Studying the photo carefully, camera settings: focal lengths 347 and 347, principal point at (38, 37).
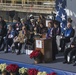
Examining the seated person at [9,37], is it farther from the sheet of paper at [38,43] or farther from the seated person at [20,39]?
the sheet of paper at [38,43]

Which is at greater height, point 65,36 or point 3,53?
point 65,36

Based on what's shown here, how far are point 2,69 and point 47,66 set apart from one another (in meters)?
1.17

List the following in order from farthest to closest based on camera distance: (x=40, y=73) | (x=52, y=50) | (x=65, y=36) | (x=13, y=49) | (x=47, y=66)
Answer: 1. (x=13, y=49)
2. (x=65, y=36)
3. (x=52, y=50)
4. (x=47, y=66)
5. (x=40, y=73)

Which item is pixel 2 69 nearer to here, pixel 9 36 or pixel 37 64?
pixel 37 64

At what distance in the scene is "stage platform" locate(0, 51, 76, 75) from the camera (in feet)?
27.2

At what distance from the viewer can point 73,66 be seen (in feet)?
27.7

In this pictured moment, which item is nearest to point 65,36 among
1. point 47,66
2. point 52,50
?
point 52,50

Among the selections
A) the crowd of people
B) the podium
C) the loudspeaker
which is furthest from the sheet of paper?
the loudspeaker

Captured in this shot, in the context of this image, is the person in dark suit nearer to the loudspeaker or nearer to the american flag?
the american flag

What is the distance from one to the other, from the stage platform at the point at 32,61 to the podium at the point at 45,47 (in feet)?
0.63

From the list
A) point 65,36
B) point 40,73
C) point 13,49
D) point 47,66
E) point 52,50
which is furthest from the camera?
point 13,49

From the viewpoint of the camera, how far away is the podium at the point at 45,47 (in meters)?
8.98

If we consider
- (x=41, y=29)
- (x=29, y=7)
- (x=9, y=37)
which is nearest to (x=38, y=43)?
(x=41, y=29)

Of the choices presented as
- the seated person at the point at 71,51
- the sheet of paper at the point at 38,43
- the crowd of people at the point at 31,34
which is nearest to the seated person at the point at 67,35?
the crowd of people at the point at 31,34
